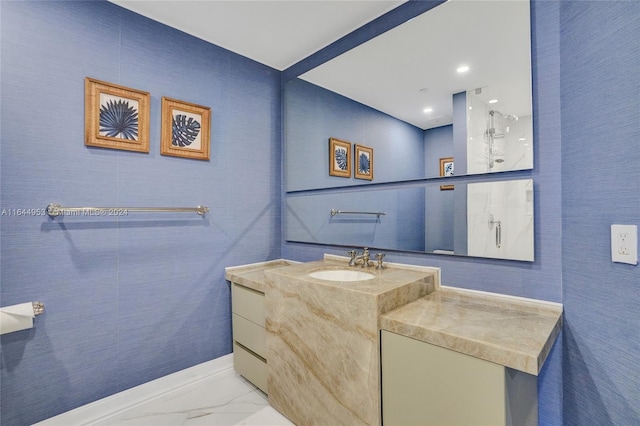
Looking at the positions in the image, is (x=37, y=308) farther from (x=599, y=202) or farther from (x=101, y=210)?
(x=599, y=202)

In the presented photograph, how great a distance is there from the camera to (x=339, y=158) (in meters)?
2.17

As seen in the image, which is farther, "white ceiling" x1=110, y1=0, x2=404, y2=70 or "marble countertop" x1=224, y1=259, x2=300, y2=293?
"marble countertop" x1=224, y1=259, x2=300, y2=293

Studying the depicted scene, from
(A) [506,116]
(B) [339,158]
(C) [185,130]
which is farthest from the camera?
(B) [339,158]

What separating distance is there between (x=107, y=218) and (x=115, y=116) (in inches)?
23.1

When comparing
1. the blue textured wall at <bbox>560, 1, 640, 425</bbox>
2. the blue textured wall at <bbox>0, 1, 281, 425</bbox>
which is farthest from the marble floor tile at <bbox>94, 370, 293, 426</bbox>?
the blue textured wall at <bbox>560, 1, 640, 425</bbox>

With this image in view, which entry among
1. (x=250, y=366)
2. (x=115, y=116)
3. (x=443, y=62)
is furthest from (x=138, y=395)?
(x=443, y=62)

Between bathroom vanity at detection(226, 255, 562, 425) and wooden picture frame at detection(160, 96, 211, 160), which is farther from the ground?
wooden picture frame at detection(160, 96, 211, 160)

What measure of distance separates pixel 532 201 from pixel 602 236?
0.96 feet

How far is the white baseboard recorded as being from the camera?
1.56 m

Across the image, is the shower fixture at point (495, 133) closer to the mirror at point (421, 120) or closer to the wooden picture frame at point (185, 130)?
the mirror at point (421, 120)

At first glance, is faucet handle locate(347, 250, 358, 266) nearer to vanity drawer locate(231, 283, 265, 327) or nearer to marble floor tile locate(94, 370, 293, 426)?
vanity drawer locate(231, 283, 265, 327)

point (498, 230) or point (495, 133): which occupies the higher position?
point (495, 133)

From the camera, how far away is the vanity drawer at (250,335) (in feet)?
6.06

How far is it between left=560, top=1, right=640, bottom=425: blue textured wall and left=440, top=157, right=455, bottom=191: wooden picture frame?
1.56 feet
